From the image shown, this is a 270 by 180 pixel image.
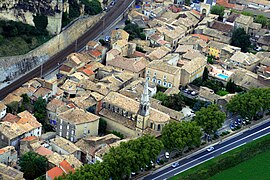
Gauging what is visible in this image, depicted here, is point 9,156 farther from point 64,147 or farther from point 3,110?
point 3,110

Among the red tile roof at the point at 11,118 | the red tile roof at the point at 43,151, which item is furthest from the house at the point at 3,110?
the red tile roof at the point at 43,151

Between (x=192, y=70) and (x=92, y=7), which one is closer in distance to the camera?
(x=192, y=70)

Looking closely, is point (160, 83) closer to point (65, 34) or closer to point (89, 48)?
point (89, 48)

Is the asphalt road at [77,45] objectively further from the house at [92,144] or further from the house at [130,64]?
the house at [92,144]

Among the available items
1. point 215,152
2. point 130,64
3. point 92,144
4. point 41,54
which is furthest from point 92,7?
point 215,152

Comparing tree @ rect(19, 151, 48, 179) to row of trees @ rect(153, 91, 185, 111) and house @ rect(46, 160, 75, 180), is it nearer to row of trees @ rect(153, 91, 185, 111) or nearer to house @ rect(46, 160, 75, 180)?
house @ rect(46, 160, 75, 180)

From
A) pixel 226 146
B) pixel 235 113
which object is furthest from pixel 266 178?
pixel 235 113

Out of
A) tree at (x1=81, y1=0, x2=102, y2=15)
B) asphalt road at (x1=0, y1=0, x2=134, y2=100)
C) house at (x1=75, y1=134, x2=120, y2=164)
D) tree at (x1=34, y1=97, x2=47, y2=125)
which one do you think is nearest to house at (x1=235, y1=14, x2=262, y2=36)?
asphalt road at (x1=0, y1=0, x2=134, y2=100)
